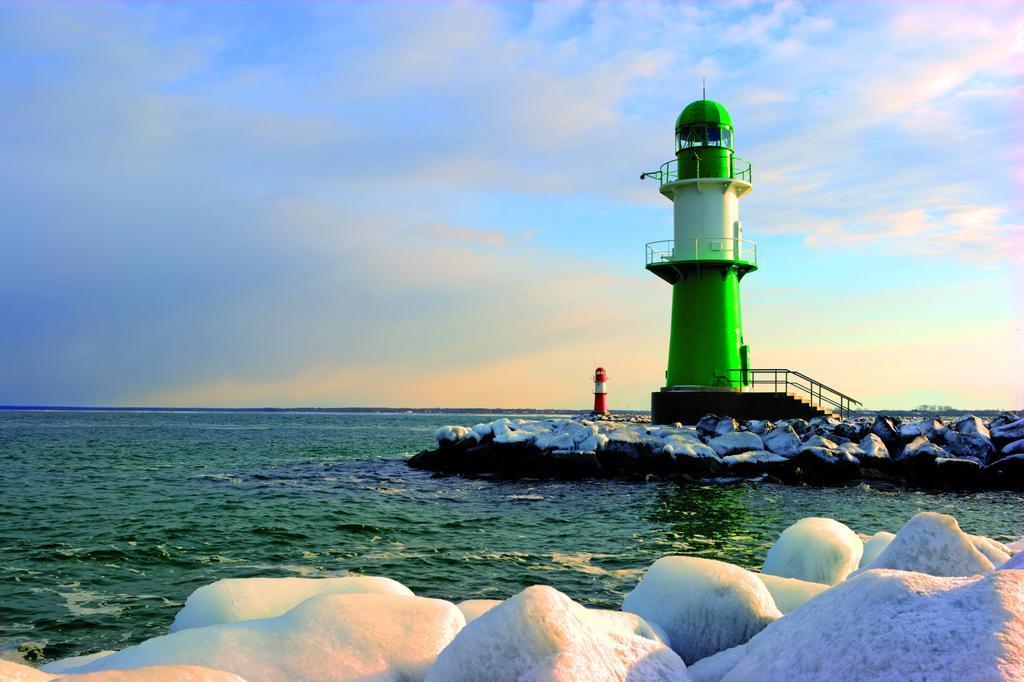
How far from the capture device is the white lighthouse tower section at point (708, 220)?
23.0 m

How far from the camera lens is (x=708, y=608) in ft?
14.7

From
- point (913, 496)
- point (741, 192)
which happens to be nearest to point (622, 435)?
point (913, 496)

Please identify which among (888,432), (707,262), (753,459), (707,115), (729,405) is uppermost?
(707,115)

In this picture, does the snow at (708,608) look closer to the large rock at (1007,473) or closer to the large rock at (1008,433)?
the large rock at (1007,473)

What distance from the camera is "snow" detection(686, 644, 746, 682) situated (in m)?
3.54

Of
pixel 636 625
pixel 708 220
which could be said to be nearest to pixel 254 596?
pixel 636 625

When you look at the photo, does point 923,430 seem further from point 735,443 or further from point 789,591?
point 789,591

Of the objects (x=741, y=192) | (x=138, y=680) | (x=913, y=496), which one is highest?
(x=741, y=192)

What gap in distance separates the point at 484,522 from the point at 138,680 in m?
8.94

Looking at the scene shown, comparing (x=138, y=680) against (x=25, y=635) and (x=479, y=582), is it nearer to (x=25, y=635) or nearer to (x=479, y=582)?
(x=25, y=635)

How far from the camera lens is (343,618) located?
398 cm

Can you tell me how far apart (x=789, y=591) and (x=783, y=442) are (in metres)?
13.8

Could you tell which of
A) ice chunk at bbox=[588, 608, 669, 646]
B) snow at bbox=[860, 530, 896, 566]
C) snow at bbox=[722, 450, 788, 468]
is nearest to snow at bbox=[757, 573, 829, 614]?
ice chunk at bbox=[588, 608, 669, 646]

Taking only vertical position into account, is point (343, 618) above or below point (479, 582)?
above
